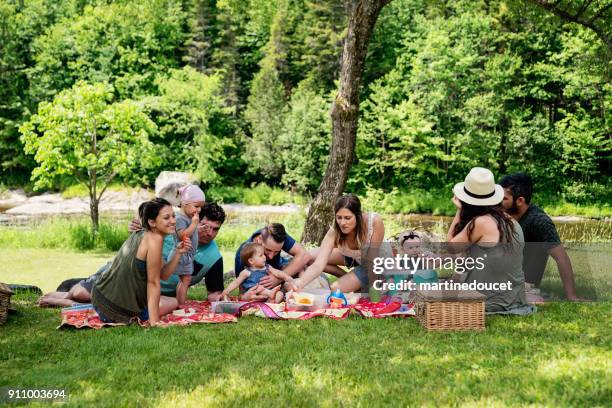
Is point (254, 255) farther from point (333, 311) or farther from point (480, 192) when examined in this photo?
point (480, 192)

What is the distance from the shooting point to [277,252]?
6.04 m

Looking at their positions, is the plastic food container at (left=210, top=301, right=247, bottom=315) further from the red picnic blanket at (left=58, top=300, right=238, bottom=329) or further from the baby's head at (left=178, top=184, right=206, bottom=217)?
the baby's head at (left=178, top=184, right=206, bottom=217)

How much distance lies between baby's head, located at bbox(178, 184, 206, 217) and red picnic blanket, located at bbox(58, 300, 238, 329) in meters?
0.92

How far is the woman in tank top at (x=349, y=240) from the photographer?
18.4 feet

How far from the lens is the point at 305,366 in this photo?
11.9ft

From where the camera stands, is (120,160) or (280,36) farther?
(280,36)

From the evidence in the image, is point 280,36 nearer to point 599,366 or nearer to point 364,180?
point 364,180

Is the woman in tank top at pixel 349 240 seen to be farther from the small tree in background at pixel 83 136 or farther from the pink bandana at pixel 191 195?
the small tree in background at pixel 83 136

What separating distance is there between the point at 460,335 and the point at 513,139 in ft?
74.5

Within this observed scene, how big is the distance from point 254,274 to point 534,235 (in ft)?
9.35

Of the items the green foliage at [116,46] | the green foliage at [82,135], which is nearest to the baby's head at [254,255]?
the green foliage at [82,135]

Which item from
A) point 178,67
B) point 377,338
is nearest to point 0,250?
point 377,338

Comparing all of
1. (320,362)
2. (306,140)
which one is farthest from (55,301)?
(306,140)

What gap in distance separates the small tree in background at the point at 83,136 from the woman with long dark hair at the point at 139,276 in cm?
699
